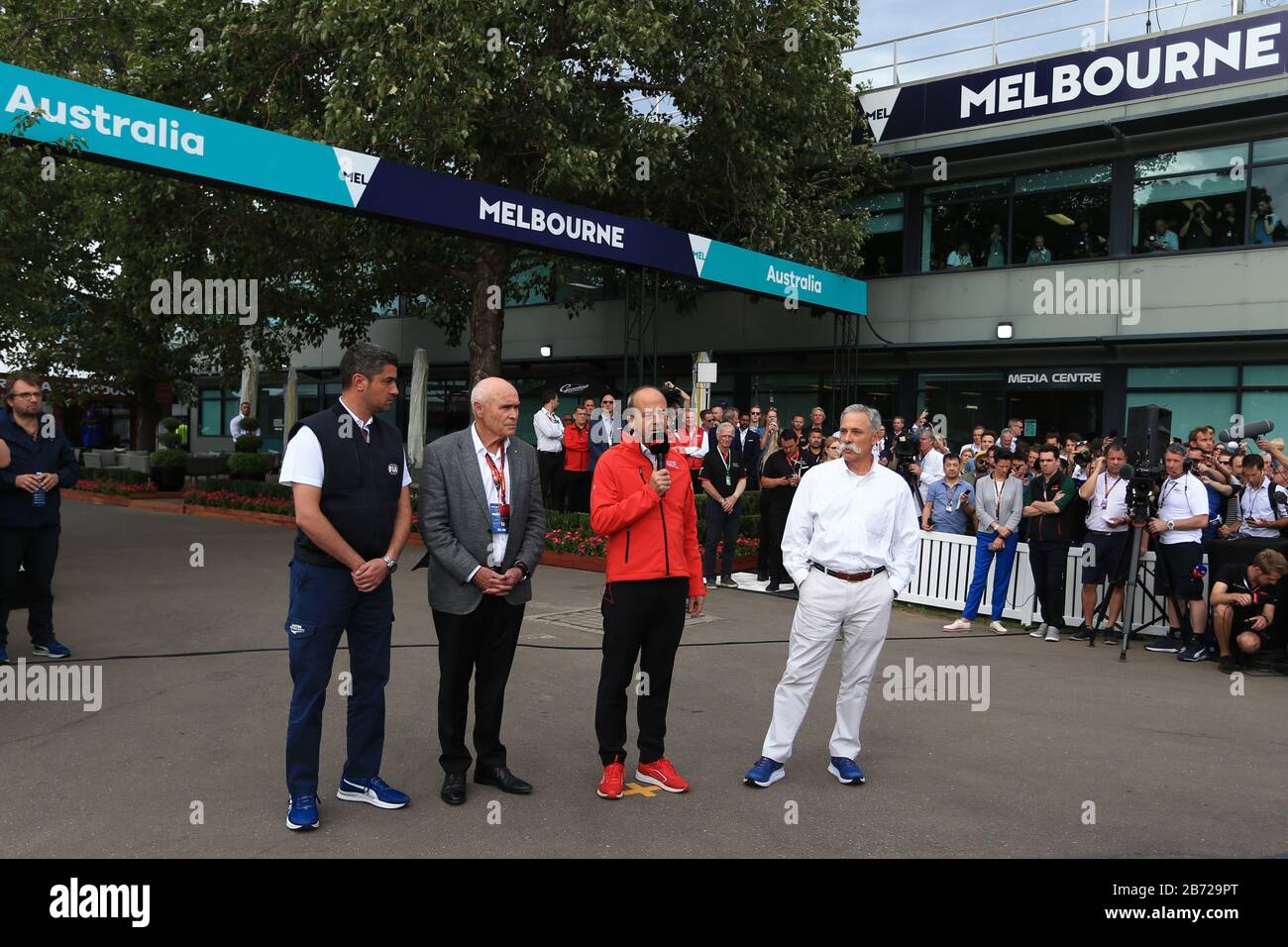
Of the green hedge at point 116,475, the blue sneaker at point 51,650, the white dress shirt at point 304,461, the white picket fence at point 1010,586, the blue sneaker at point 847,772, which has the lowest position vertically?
the blue sneaker at point 847,772

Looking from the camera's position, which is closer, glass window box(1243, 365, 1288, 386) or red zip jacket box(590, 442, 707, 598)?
red zip jacket box(590, 442, 707, 598)

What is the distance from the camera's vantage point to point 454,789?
15.4 ft

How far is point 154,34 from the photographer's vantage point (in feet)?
50.9

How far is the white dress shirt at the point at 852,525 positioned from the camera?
518 centimetres

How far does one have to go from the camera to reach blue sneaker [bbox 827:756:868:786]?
5137 mm

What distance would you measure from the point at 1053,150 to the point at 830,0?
499 cm

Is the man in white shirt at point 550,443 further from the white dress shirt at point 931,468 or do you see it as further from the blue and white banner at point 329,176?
the white dress shirt at point 931,468

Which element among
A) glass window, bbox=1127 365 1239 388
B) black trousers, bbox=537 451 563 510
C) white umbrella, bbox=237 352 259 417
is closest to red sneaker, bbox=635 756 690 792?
black trousers, bbox=537 451 563 510

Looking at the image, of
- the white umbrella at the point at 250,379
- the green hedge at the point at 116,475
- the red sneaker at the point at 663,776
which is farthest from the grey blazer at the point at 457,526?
the green hedge at the point at 116,475

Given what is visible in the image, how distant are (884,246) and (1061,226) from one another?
353 centimetres

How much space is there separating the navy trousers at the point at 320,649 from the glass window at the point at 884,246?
57.9ft

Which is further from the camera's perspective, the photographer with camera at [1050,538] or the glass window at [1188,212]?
the glass window at [1188,212]

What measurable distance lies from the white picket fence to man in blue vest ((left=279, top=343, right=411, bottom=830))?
7537mm

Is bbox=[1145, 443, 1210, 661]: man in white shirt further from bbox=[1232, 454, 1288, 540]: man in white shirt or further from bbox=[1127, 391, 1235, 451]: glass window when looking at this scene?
bbox=[1127, 391, 1235, 451]: glass window
